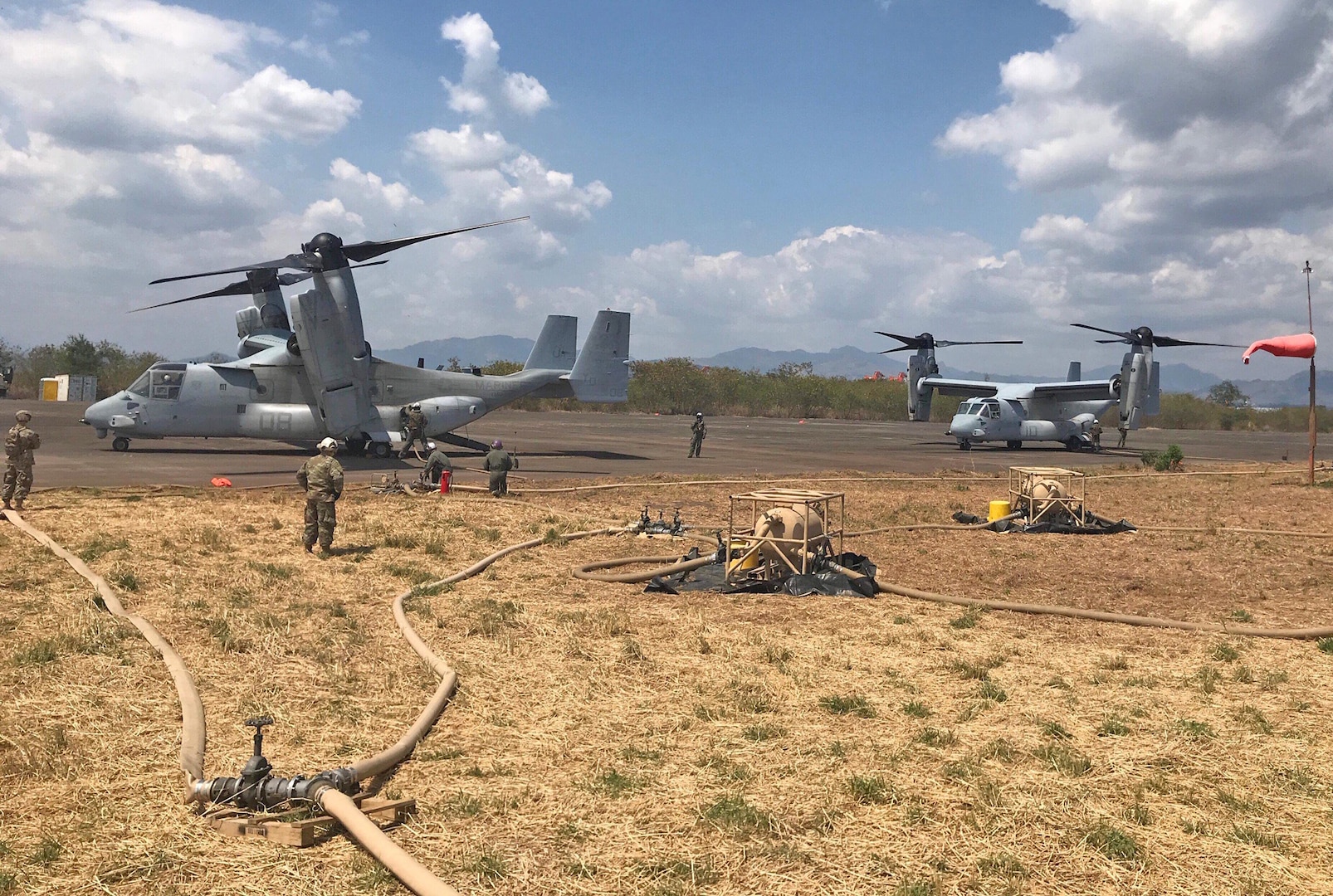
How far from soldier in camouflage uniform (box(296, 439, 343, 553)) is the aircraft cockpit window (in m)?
15.1

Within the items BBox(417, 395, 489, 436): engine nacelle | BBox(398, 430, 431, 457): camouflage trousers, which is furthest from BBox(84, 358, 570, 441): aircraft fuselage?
BBox(417, 395, 489, 436): engine nacelle

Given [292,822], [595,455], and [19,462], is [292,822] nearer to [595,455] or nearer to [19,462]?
[19,462]

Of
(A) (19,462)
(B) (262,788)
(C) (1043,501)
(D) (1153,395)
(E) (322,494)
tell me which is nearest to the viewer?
(B) (262,788)

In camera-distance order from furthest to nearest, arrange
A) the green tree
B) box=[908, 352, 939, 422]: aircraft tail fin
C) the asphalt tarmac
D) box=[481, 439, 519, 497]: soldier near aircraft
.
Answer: the green tree
box=[908, 352, 939, 422]: aircraft tail fin
the asphalt tarmac
box=[481, 439, 519, 497]: soldier near aircraft

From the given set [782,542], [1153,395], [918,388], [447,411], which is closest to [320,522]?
[782,542]

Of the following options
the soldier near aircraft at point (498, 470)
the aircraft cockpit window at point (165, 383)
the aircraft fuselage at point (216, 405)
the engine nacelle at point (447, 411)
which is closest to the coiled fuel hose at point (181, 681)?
the soldier near aircraft at point (498, 470)

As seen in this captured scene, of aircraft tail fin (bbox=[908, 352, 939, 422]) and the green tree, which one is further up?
the green tree

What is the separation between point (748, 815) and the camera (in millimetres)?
4980

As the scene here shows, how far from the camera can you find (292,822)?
15.3 feet

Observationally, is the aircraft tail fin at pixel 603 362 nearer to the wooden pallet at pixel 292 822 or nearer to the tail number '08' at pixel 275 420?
the tail number '08' at pixel 275 420

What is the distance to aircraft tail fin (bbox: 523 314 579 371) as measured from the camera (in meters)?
31.8

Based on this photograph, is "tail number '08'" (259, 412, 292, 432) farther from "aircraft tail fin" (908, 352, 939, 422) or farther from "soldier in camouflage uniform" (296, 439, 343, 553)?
"aircraft tail fin" (908, 352, 939, 422)

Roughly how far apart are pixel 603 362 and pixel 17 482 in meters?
18.4

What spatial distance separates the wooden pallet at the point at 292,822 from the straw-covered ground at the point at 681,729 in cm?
7
